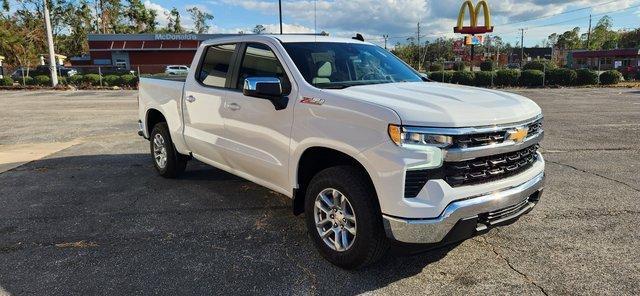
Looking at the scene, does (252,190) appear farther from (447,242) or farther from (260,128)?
(447,242)

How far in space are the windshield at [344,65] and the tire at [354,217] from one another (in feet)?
2.77

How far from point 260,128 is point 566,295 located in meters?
2.75

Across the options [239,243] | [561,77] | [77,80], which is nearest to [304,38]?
[239,243]

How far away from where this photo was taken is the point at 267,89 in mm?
4055

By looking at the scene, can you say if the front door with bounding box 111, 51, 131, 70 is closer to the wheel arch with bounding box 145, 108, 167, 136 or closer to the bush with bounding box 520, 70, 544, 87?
the bush with bounding box 520, 70, 544, 87

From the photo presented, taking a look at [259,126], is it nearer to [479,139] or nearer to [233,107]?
[233,107]

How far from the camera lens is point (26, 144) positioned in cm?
972

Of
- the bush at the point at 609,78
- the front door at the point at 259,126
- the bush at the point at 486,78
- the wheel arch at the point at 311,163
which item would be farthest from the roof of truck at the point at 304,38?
the bush at the point at 609,78

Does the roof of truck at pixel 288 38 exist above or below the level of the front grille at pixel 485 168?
above

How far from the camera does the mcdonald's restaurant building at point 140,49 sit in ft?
176

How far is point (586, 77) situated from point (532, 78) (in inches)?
140

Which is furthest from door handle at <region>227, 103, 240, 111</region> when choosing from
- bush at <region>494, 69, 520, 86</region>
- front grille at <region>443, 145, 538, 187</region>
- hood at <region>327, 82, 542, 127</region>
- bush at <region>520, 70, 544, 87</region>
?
bush at <region>520, 70, 544, 87</region>

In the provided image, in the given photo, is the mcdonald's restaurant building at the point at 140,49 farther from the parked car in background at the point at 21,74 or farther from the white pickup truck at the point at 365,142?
the white pickup truck at the point at 365,142

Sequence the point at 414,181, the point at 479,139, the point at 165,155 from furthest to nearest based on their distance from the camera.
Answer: the point at 165,155, the point at 479,139, the point at 414,181
